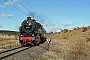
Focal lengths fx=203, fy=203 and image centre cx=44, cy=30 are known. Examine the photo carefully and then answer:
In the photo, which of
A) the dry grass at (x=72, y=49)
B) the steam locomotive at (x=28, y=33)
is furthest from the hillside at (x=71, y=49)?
the steam locomotive at (x=28, y=33)

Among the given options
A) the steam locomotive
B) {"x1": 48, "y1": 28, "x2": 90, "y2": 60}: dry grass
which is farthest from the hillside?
the steam locomotive

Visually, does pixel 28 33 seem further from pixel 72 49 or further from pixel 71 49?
pixel 72 49

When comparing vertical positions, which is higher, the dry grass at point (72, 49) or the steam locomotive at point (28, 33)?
the steam locomotive at point (28, 33)

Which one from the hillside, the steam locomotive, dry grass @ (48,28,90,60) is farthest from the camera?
the steam locomotive

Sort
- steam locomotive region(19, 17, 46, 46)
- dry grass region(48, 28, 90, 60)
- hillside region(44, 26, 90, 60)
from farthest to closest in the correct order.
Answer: steam locomotive region(19, 17, 46, 46), dry grass region(48, 28, 90, 60), hillside region(44, 26, 90, 60)

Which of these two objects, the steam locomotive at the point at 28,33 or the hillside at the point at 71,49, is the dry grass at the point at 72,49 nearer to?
the hillside at the point at 71,49

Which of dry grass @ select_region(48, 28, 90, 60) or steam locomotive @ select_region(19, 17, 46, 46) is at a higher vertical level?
steam locomotive @ select_region(19, 17, 46, 46)

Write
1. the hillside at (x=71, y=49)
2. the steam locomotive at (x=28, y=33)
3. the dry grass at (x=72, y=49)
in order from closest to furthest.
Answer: the hillside at (x=71, y=49), the dry grass at (x=72, y=49), the steam locomotive at (x=28, y=33)

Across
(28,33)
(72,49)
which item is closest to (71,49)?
(72,49)

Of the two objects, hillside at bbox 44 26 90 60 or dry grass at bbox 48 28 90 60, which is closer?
hillside at bbox 44 26 90 60

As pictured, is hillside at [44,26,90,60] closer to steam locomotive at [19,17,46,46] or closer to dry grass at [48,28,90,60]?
dry grass at [48,28,90,60]

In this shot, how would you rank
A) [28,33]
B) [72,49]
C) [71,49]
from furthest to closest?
1. [28,33]
2. [71,49]
3. [72,49]

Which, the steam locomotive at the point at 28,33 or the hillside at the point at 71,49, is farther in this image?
the steam locomotive at the point at 28,33

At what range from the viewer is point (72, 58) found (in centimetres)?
1931
